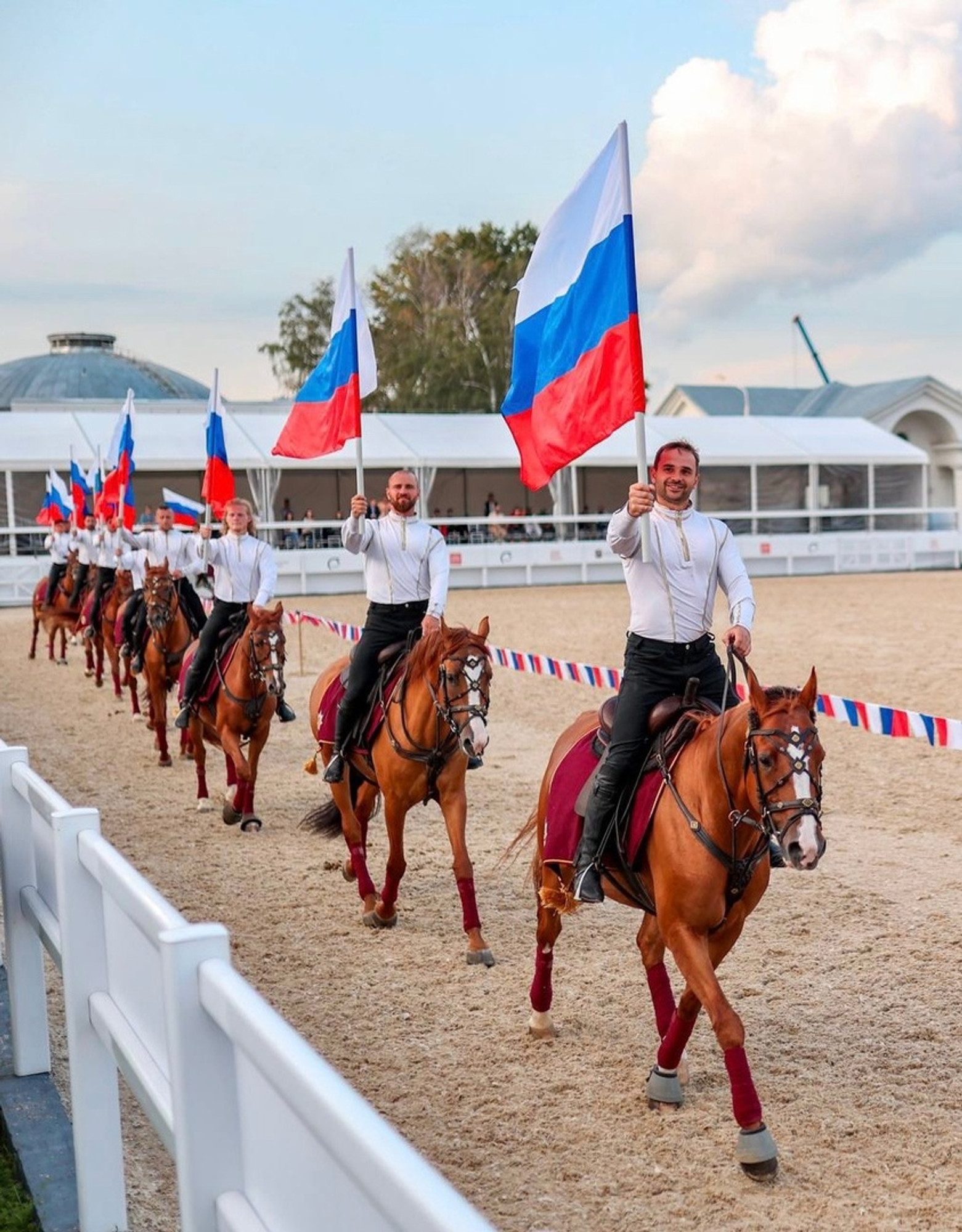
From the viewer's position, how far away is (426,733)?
23.0 feet

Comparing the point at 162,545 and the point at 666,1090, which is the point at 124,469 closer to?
the point at 162,545

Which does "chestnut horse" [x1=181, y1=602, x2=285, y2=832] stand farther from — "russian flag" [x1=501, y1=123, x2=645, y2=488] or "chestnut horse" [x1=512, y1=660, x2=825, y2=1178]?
"chestnut horse" [x1=512, y1=660, x2=825, y2=1178]

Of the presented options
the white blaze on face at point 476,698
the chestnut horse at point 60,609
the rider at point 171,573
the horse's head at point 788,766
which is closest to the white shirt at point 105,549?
the chestnut horse at point 60,609

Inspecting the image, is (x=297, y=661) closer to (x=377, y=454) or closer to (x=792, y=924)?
(x=792, y=924)

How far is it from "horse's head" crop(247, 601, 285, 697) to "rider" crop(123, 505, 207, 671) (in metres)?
2.49

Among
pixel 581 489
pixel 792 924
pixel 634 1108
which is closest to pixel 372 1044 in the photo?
pixel 634 1108

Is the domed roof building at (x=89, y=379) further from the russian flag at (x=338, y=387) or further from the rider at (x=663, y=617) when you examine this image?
the rider at (x=663, y=617)

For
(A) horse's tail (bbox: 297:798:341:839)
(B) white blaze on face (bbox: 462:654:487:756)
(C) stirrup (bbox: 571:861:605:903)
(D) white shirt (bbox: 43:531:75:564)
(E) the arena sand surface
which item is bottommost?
(E) the arena sand surface

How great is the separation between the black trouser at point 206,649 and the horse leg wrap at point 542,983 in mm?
5444

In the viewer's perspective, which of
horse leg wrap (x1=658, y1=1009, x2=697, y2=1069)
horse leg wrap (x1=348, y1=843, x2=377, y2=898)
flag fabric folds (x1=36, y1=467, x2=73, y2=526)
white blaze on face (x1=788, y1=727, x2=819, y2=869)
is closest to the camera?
white blaze on face (x1=788, y1=727, x2=819, y2=869)

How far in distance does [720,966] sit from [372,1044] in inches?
73.7

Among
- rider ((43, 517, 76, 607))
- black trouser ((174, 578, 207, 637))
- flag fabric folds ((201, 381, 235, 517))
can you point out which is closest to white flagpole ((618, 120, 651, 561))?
flag fabric folds ((201, 381, 235, 517))

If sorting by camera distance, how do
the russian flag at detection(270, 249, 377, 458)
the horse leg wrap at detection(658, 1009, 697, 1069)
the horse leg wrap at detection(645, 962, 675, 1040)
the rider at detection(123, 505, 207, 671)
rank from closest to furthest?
the horse leg wrap at detection(658, 1009, 697, 1069)
the horse leg wrap at detection(645, 962, 675, 1040)
the russian flag at detection(270, 249, 377, 458)
the rider at detection(123, 505, 207, 671)

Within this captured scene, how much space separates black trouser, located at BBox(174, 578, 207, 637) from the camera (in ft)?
43.9
